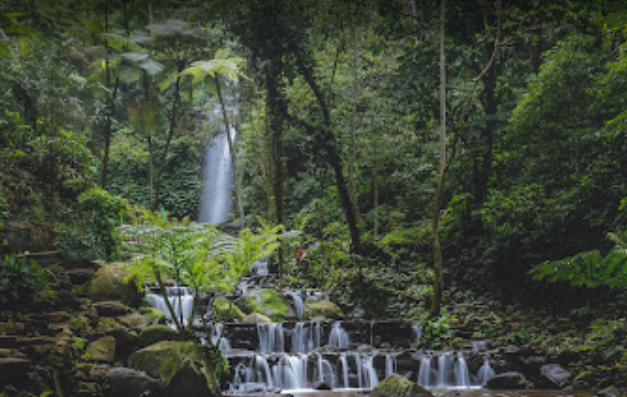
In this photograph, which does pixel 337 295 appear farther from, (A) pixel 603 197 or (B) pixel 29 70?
(B) pixel 29 70

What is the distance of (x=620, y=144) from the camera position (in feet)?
21.5

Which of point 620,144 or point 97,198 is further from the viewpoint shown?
point 97,198

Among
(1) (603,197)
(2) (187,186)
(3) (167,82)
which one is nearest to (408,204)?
(1) (603,197)

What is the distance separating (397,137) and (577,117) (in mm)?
4681

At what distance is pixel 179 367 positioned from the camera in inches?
197

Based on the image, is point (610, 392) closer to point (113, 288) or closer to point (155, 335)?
point (155, 335)

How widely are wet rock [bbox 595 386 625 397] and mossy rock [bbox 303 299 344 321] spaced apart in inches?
174

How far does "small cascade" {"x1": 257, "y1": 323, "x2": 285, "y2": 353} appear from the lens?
7.27 metres

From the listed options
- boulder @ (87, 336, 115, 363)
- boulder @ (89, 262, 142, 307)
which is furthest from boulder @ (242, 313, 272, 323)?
boulder @ (87, 336, 115, 363)

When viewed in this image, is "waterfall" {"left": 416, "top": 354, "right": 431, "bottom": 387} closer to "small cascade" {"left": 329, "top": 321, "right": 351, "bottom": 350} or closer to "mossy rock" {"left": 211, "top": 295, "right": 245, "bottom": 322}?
"small cascade" {"left": 329, "top": 321, "right": 351, "bottom": 350}

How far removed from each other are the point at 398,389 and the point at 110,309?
3864 millimetres

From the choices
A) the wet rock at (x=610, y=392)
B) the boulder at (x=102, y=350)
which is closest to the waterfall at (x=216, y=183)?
the boulder at (x=102, y=350)

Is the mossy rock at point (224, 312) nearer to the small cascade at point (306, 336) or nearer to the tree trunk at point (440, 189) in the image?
the small cascade at point (306, 336)

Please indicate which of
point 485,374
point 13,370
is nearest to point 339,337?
point 485,374
